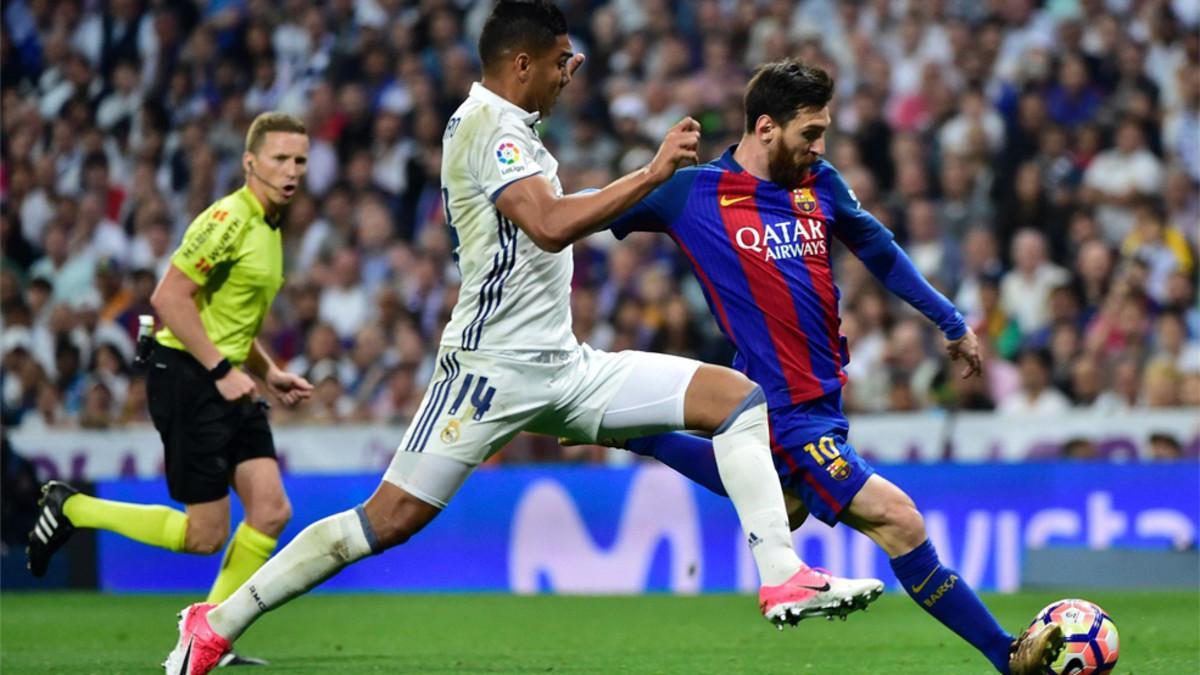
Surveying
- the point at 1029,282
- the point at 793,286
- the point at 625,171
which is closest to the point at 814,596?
the point at 793,286

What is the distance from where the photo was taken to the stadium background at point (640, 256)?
505 inches

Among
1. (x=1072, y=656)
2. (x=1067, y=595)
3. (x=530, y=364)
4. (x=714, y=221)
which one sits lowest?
(x=1067, y=595)

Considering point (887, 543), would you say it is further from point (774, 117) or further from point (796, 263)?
point (774, 117)

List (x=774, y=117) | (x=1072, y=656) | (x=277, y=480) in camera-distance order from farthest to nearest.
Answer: (x=277, y=480), (x=774, y=117), (x=1072, y=656)

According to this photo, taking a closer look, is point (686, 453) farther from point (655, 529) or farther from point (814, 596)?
point (655, 529)

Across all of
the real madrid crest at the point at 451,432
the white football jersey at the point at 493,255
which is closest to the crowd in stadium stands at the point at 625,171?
the white football jersey at the point at 493,255

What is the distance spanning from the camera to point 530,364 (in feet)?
20.0

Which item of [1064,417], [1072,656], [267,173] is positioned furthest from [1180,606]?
[267,173]

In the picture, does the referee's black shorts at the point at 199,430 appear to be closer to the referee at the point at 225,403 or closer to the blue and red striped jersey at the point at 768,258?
the referee at the point at 225,403

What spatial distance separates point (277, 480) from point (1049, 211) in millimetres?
8007

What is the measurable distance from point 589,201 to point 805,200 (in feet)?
4.53

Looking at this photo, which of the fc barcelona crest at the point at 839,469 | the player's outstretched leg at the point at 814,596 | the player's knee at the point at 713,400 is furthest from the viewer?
the fc barcelona crest at the point at 839,469

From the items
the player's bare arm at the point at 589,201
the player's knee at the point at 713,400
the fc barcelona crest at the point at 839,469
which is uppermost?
the player's bare arm at the point at 589,201

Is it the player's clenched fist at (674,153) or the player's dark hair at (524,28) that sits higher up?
the player's dark hair at (524,28)
